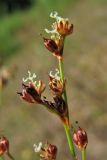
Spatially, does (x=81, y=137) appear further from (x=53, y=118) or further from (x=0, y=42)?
(x=0, y=42)

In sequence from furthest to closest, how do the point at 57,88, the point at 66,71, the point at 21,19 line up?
the point at 21,19 < the point at 66,71 < the point at 57,88

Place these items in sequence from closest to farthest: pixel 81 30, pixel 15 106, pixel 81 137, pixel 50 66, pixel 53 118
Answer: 1. pixel 81 137
2. pixel 53 118
3. pixel 15 106
4. pixel 50 66
5. pixel 81 30

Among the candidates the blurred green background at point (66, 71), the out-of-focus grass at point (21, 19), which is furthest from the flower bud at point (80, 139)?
the out-of-focus grass at point (21, 19)

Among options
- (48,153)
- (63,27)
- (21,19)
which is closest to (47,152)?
(48,153)

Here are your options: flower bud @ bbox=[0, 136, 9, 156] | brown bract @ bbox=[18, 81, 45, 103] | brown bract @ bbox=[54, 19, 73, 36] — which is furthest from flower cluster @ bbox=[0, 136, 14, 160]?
brown bract @ bbox=[54, 19, 73, 36]

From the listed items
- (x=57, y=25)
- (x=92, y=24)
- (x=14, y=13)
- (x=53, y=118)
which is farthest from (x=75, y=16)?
(x=57, y=25)

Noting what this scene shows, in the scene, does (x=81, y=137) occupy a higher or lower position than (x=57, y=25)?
lower

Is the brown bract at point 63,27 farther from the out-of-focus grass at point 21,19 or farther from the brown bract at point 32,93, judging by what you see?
the out-of-focus grass at point 21,19

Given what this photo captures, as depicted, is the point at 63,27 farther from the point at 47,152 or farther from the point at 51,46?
the point at 47,152
